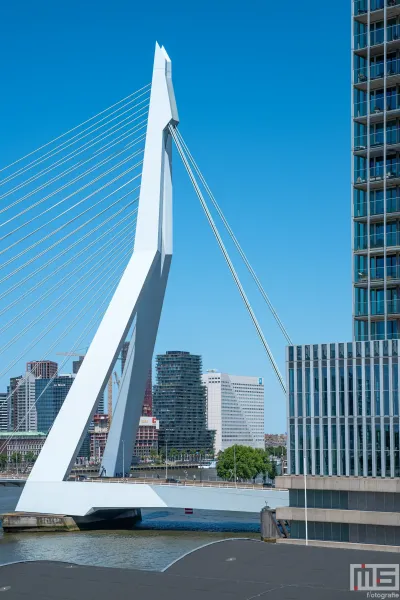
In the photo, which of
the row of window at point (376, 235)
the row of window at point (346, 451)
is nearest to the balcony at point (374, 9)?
the row of window at point (376, 235)

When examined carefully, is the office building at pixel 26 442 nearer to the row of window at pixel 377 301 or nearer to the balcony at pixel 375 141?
the row of window at pixel 377 301

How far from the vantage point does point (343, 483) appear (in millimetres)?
27609

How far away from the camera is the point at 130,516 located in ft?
140

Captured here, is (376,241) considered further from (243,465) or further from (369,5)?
(243,465)

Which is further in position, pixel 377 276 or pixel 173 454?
pixel 173 454

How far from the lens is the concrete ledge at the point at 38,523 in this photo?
38.5 m

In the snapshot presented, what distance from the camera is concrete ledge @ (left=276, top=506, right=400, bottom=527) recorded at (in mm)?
26562

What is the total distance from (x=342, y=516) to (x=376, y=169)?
36.8 ft

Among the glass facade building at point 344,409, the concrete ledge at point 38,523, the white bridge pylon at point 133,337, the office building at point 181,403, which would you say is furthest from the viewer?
the office building at point 181,403

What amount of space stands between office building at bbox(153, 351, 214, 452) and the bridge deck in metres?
154

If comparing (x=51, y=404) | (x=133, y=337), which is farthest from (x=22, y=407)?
(x=133, y=337)

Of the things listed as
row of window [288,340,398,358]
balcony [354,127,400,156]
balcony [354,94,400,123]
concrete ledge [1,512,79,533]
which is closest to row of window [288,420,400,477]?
row of window [288,340,398,358]

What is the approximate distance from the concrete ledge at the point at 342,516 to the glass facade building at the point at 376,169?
6.10 metres

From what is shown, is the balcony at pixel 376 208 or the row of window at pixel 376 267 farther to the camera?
the balcony at pixel 376 208
